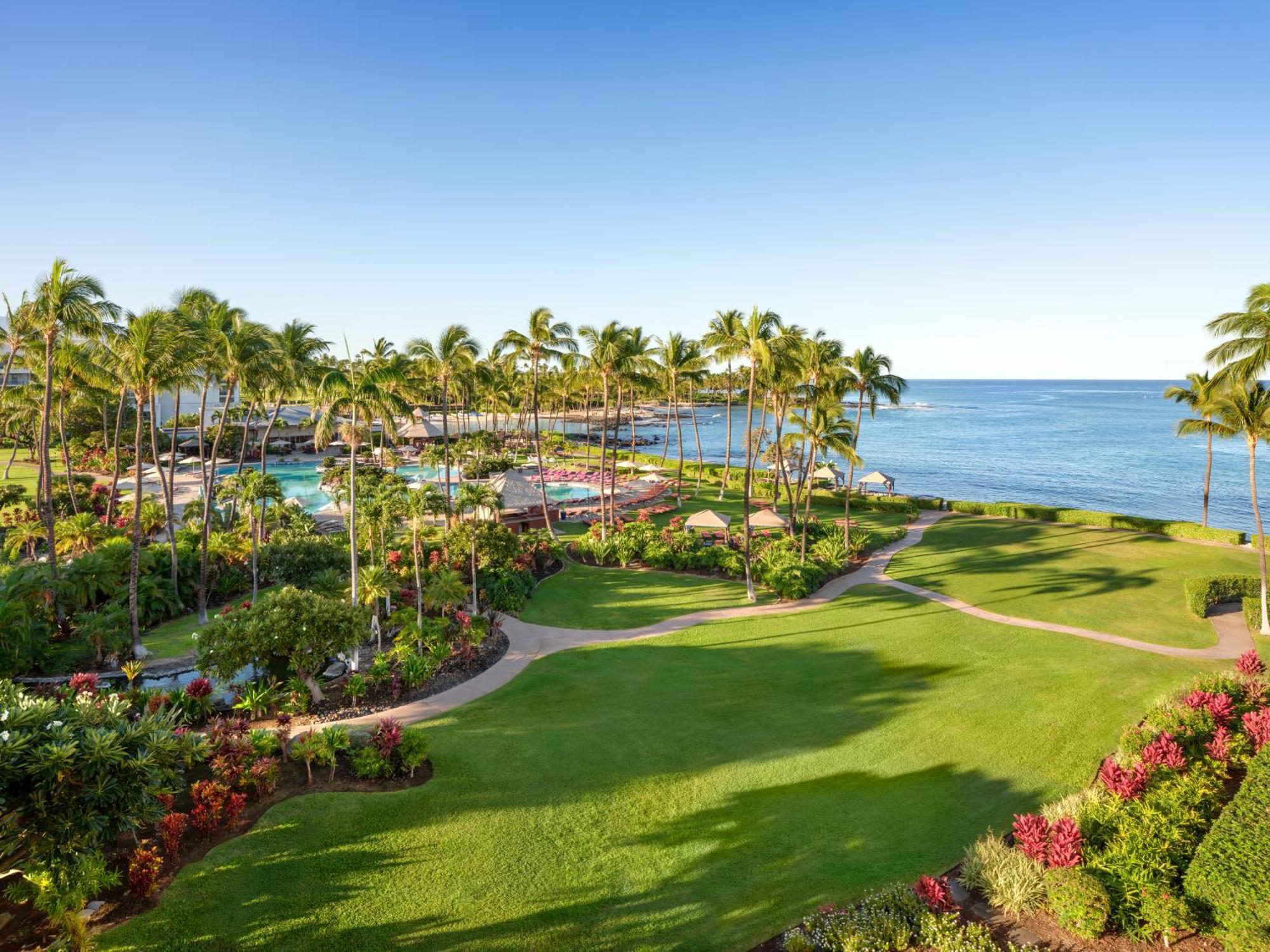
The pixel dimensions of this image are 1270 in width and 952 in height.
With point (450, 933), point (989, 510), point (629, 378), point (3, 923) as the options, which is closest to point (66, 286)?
point (3, 923)

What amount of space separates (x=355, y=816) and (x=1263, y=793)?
1705cm

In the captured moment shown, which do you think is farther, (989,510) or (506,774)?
(989,510)

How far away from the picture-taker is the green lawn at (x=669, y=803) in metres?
10.2

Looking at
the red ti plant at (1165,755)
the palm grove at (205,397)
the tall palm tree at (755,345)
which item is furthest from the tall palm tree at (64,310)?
the red ti plant at (1165,755)

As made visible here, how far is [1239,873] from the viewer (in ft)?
32.2

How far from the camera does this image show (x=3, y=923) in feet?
30.7

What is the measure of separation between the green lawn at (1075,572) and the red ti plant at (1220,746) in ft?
34.9

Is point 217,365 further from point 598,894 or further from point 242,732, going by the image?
point 598,894

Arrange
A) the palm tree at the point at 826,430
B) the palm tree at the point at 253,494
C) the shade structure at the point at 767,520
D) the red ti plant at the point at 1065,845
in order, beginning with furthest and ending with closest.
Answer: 1. the shade structure at the point at 767,520
2. the palm tree at the point at 826,430
3. the palm tree at the point at 253,494
4. the red ti plant at the point at 1065,845

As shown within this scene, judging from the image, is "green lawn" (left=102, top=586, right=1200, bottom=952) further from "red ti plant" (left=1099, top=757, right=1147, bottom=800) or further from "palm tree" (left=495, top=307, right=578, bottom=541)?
"palm tree" (left=495, top=307, right=578, bottom=541)

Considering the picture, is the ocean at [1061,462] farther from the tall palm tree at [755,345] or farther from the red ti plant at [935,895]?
the red ti plant at [935,895]

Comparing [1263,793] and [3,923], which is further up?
[1263,793]

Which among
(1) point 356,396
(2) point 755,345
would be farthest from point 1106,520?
(1) point 356,396

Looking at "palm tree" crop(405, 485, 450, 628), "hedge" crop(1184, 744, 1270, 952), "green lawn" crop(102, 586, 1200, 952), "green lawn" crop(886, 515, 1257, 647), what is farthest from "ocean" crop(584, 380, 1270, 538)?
"palm tree" crop(405, 485, 450, 628)
